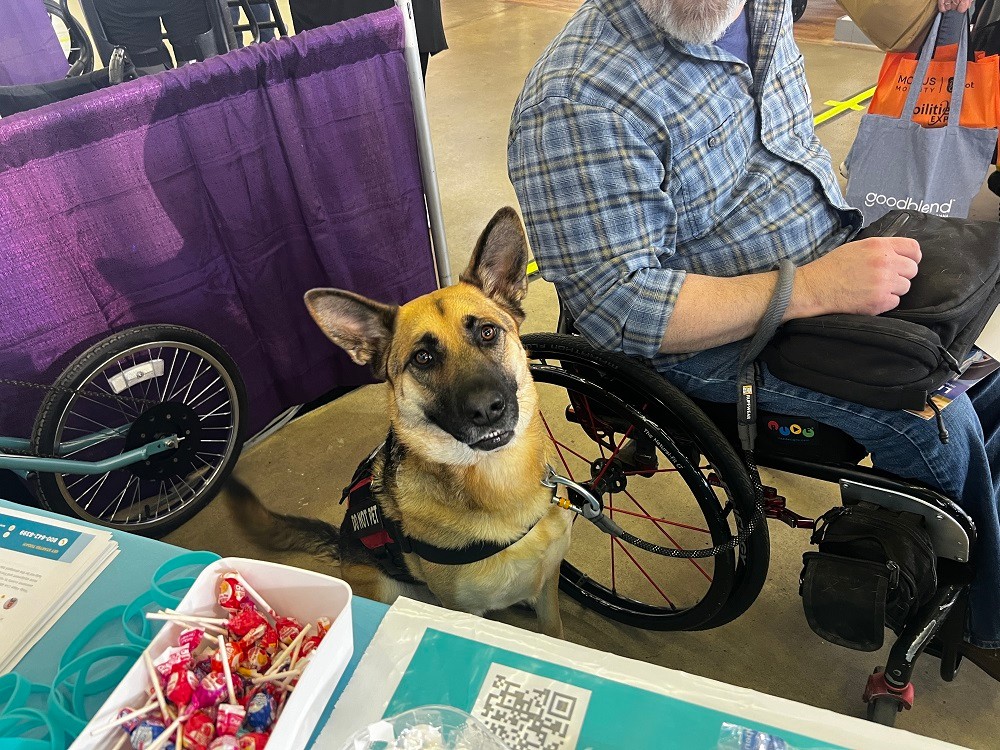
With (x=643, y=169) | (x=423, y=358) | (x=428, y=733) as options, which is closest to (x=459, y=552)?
(x=423, y=358)

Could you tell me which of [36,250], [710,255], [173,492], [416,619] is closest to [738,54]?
[710,255]

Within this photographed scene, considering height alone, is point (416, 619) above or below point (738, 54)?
below

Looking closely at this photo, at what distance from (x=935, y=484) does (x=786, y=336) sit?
404 millimetres

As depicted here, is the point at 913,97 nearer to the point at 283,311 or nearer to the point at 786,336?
the point at 786,336

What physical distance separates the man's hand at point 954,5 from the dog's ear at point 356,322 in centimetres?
198

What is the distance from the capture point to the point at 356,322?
4.78 feet

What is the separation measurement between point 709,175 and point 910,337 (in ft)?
1.68

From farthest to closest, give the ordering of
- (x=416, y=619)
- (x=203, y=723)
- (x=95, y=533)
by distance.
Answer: (x=95, y=533) → (x=416, y=619) → (x=203, y=723)

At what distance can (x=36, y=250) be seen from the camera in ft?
5.87

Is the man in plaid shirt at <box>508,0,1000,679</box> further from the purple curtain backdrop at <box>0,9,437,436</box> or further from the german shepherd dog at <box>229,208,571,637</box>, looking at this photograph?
the purple curtain backdrop at <box>0,9,437,436</box>

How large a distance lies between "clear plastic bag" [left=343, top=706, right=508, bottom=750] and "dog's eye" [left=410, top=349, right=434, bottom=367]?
773 millimetres

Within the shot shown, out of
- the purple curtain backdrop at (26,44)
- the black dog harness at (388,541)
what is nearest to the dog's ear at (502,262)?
the black dog harness at (388,541)

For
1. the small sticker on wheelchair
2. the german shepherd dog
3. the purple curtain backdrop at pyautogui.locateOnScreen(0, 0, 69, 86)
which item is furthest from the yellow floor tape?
the purple curtain backdrop at pyautogui.locateOnScreen(0, 0, 69, 86)

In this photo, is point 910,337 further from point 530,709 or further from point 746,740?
point 530,709
